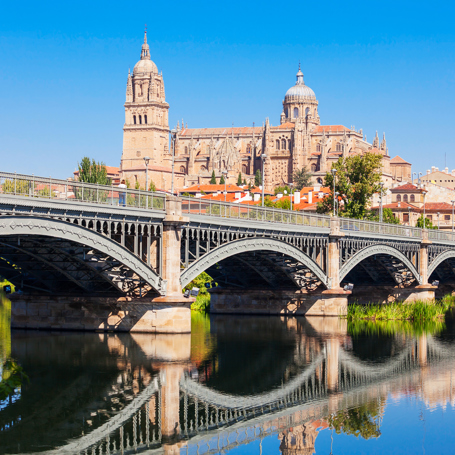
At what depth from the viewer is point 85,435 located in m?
23.6

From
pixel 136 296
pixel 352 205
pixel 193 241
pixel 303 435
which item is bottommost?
pixel 303 435

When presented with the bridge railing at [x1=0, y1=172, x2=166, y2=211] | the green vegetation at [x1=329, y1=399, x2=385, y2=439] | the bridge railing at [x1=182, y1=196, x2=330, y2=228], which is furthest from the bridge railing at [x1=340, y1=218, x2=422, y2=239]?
the green vegetation at [x1=329, y1=399, x2=385, y2=439]

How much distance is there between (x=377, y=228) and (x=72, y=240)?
35105mm

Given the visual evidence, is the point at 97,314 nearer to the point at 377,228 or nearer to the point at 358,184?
the point at 377,228

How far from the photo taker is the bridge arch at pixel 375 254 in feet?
187

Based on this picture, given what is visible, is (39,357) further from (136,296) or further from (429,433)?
(429,433)

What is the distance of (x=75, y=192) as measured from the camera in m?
33.8

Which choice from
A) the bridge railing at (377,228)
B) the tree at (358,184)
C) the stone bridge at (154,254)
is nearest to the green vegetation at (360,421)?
the stone bridge at (154,254)

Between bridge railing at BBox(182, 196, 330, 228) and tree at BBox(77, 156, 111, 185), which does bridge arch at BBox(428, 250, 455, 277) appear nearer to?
bridge railing at BBox(182, 196, 330, 228)

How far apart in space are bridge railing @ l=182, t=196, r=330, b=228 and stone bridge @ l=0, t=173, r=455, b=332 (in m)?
0.07

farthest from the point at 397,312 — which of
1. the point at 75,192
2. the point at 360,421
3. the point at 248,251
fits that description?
the point at 360,421

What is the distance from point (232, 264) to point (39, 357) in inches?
820

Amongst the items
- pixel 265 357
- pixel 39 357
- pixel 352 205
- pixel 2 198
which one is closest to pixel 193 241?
pixel 265 357

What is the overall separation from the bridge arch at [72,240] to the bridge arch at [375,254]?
67.4 feet
